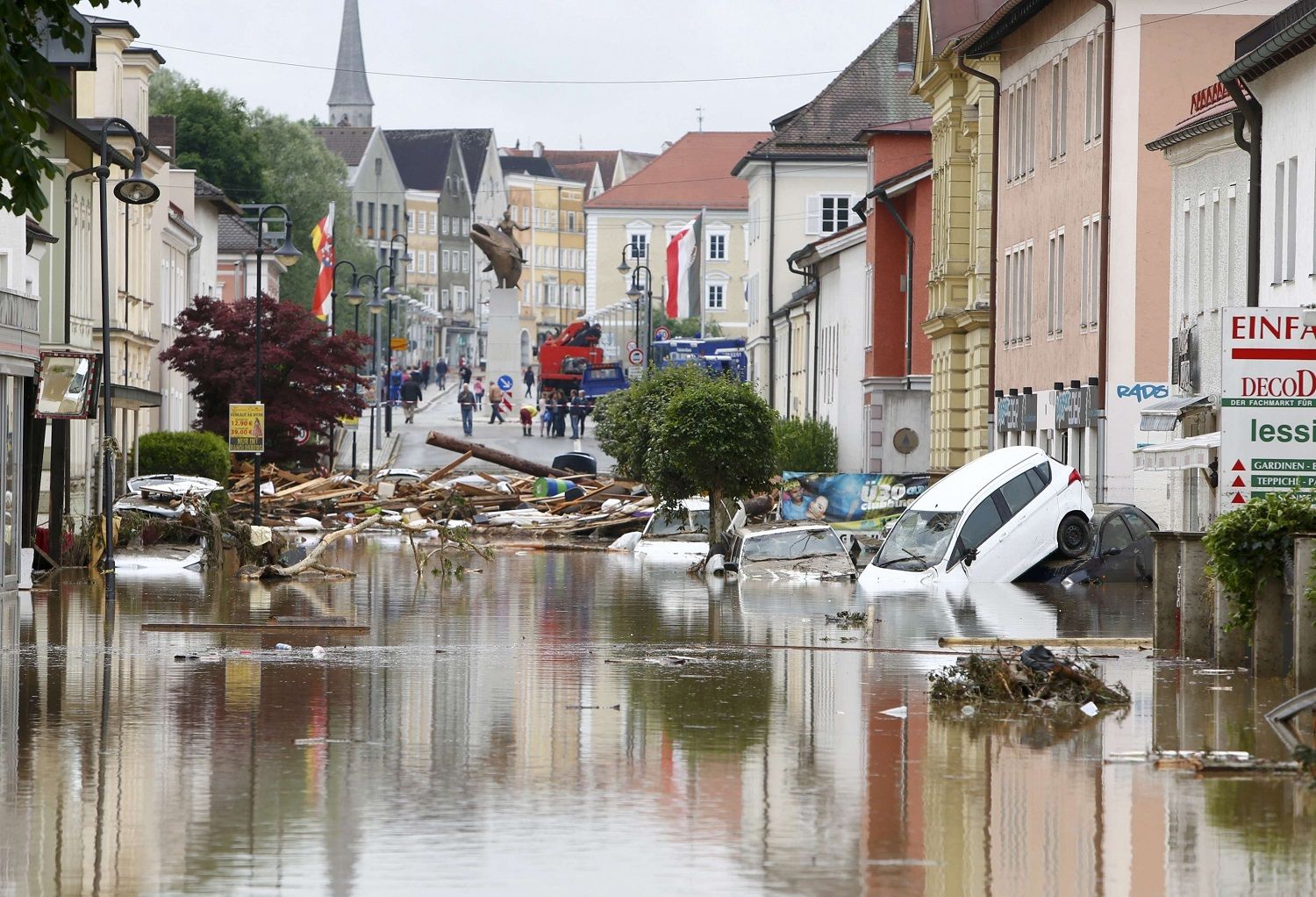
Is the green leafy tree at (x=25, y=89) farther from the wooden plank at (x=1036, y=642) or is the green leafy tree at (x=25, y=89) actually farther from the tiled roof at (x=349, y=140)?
the tiled roof at (x=349, y=140)

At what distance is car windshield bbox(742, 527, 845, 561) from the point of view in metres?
36.6

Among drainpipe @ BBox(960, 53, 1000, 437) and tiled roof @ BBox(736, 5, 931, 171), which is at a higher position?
tiled roof @ BBox(736, 5, 931, 171)

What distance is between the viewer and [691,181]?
161250mm

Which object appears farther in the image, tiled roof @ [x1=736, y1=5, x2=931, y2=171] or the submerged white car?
tiled roof @ [x1=736, y1=5, x2=931, y2=171]

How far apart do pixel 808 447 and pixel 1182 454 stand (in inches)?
1449

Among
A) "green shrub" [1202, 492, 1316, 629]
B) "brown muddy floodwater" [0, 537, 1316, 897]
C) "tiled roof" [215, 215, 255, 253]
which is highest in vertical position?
"tiled roof" [215, 215, 255, 253]

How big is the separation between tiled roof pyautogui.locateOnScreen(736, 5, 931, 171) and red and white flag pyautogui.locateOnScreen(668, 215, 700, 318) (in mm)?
5095

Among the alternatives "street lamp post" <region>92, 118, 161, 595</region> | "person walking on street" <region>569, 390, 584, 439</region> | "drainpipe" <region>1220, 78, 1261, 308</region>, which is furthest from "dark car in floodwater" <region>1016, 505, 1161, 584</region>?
"person walking on street" <region>569, 390, 584, 439</region>

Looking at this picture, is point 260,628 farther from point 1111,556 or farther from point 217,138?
point 217,138

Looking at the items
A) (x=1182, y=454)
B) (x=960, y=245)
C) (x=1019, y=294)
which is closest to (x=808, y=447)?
(x=960, y=245)

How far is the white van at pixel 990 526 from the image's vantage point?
3291 cm

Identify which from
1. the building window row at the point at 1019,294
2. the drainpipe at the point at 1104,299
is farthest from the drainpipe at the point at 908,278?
the drainpipe at the point at 1104,299

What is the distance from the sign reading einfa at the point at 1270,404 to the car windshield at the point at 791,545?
17.6 meters

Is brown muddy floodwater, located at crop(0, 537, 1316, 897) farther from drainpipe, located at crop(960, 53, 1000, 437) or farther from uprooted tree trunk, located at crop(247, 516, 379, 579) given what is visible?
drainpipe, located at crop(960, 53, 1000, 437)
